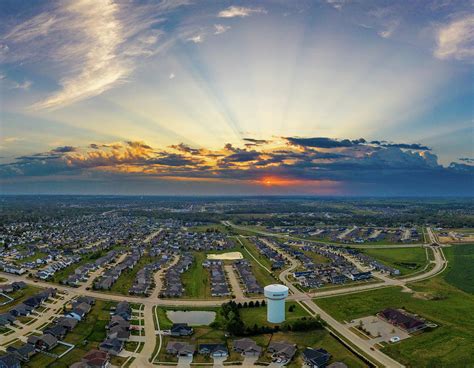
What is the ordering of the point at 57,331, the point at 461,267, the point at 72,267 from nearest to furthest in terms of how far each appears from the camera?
the point at 57,331, the point at 72,267, the point at 461,267

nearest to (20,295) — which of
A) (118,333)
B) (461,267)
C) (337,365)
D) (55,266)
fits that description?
(55,266)

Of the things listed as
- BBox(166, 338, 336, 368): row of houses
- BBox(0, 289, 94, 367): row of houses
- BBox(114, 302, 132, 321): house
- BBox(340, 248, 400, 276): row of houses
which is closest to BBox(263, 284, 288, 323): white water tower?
BBox(166, 338, 336, 368): row of houses

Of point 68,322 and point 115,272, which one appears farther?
point 115,272

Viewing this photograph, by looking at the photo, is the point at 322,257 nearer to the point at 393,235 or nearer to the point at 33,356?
the point at 393,235

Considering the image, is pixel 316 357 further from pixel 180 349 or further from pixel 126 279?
pixel 126 279

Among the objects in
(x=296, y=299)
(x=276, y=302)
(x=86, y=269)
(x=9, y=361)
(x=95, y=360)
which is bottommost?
(x=86, y=269)

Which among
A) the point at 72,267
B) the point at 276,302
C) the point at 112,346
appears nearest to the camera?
the point at 112,346

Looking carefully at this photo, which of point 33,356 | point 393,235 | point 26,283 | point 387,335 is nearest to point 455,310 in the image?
point 387,335
